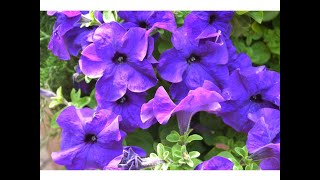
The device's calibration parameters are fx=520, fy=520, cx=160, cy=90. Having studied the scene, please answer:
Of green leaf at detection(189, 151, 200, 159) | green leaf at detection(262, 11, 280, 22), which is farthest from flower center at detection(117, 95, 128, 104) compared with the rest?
green leaf at detection(262, 11, 280, 22)

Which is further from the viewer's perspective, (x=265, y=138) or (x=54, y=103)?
(x=54, y=103)

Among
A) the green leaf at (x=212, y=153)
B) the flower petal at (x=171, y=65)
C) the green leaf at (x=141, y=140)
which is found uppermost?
the flower petal at (x=171, y=65)

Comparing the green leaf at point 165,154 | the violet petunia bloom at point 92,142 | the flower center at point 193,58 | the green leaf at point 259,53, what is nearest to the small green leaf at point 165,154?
the green leaf at point 165,154

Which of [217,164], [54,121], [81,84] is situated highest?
[81,84]

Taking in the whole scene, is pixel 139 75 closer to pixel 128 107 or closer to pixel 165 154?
pixel 128 107

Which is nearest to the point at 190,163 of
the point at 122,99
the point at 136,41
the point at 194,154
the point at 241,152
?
the point at 194,154

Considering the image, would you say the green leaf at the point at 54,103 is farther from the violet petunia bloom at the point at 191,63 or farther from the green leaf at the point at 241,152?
the green leaf at the point at 241,152

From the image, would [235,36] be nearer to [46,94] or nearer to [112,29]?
[112,29]

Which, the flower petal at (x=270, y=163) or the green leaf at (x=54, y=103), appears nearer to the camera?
the flower petal at (x=270, y=163)

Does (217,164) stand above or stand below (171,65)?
below
